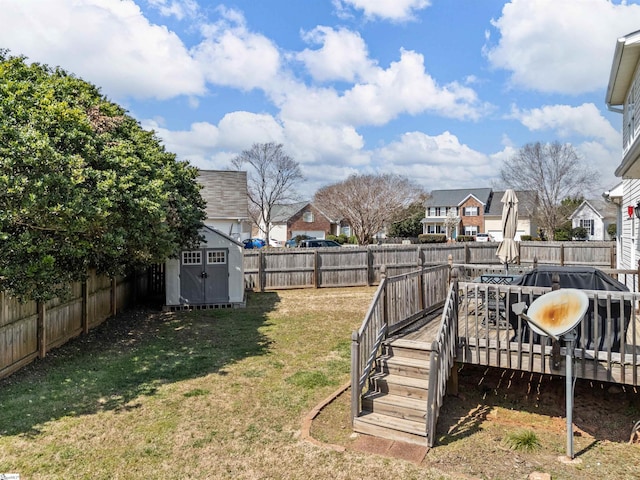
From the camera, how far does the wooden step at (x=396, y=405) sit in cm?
479

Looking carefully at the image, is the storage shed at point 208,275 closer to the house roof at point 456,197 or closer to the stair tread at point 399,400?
the stair tread at point 399,400

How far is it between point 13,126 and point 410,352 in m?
6.37

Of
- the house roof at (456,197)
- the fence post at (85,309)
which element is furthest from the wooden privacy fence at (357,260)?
the house roof at (456,197)

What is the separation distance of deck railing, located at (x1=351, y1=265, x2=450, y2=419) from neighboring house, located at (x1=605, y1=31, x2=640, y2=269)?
4132mm

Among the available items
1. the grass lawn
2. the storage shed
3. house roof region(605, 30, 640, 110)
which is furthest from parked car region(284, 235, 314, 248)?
house roof region(605, 30, 640, 110)

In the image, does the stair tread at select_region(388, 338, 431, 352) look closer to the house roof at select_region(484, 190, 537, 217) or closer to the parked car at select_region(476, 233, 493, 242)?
the house roof at select_region(484, 190, 537, 217)

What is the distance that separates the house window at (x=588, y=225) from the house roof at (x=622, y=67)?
1262 inches

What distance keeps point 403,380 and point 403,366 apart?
0.20m

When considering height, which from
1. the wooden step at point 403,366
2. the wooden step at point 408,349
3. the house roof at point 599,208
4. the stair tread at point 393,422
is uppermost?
the house roof at point 599,208

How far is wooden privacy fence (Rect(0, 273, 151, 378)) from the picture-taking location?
6.46 m

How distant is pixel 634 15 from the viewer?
9.95 meters

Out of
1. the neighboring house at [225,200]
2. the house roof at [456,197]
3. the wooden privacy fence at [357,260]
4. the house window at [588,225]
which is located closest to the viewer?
the wooden privacy fence at [357,260]

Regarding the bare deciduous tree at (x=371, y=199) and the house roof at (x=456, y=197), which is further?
the house roof at (x=456, y=197)

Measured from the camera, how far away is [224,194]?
81.5 ft
